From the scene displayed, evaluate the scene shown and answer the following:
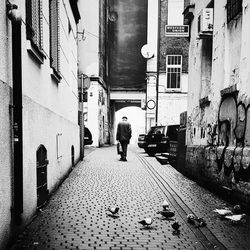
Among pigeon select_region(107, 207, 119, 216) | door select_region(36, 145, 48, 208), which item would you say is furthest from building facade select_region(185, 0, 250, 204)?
door select_region(36, 145, 48, 208)

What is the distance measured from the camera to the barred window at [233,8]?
6.60m

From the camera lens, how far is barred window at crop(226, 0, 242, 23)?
260 inches

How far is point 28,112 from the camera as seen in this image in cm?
471

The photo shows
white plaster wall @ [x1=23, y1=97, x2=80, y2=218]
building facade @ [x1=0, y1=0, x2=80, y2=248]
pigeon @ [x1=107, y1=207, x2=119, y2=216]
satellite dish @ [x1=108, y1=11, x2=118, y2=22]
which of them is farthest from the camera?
satellite dish @ [x1=108, y1=11, x2=118, y2=22]

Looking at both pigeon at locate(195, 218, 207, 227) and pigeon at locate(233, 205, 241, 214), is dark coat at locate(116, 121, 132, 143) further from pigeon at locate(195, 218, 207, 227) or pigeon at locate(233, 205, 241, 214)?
pigeon at locate(195, 218, 207, 227)

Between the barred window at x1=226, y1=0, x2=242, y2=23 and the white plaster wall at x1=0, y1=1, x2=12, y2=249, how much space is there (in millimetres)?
4647

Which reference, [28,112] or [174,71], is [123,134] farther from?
[174,71]

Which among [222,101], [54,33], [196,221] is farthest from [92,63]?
[196,221]

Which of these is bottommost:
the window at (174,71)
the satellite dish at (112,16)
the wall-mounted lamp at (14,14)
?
the wall-mounted lamp at (14,14)

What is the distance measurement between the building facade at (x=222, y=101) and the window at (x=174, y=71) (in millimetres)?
17521

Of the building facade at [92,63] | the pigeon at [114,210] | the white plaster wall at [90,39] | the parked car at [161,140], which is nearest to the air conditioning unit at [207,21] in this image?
the pigeon at [114,210]

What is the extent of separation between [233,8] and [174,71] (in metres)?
21.2

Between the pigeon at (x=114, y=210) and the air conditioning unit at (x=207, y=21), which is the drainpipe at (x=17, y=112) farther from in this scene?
the air conditioning unit at (x=207, y=21)

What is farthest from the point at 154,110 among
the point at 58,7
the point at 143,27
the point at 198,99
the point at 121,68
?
the point at 58,7
